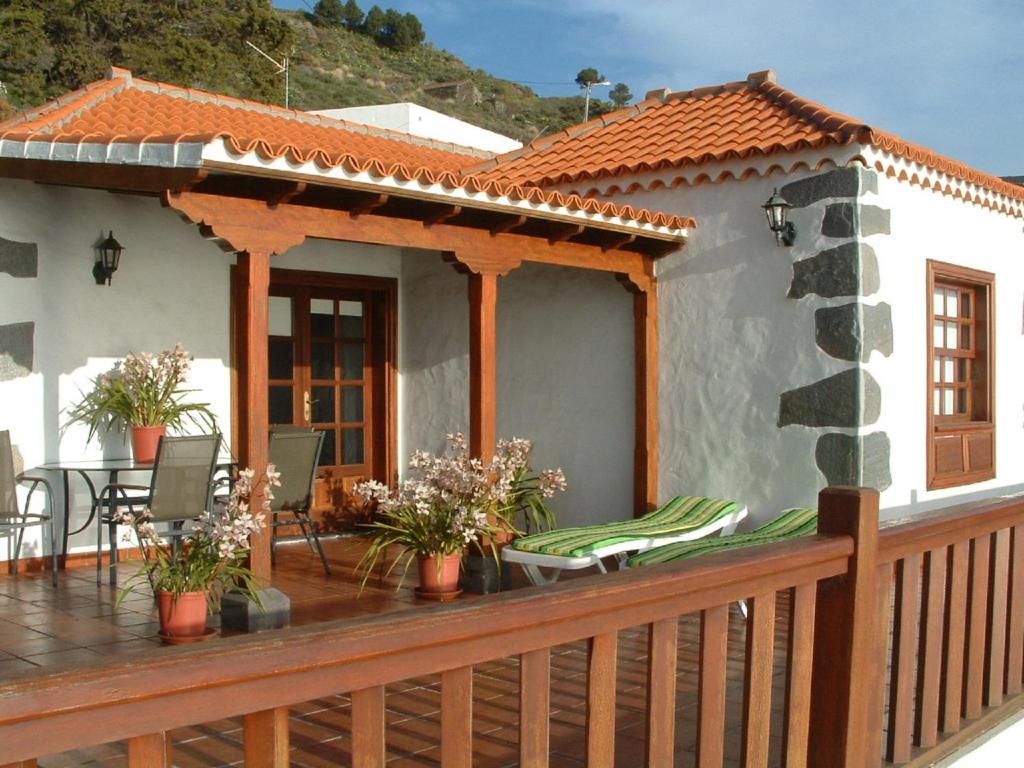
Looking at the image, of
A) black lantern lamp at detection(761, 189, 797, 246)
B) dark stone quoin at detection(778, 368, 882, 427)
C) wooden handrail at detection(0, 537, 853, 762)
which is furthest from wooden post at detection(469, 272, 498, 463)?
wooden handrail at detection(0, 537, 853, 762)

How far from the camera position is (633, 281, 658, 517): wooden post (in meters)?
7.22

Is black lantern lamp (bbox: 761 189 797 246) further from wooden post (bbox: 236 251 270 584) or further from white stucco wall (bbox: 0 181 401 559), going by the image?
white stucco wall (bbox: 0 181 401 559)

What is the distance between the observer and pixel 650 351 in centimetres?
722

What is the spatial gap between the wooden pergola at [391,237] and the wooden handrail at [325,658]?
3.21 m

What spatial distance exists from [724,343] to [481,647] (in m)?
5.45

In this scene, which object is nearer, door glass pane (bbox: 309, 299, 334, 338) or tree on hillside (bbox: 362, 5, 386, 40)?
door glass pane (bbox: 309, 299, 334, 338)

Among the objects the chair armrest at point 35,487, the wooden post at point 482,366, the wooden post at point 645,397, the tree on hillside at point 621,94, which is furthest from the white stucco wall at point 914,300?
the tree on hillside at point 621,94

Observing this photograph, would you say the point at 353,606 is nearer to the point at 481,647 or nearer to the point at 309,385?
the point at 309,385

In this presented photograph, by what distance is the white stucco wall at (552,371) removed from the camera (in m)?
7.53

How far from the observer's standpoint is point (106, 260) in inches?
266

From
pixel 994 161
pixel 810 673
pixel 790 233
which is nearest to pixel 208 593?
pixel 810 673

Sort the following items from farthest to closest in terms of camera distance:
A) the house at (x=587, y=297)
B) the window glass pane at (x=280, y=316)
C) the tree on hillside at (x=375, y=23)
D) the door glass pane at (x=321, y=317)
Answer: the tree on hillside at (x=375, y=23)
the door glass pane at (x=321, y=317)
the window glass pane at (x=280, y=316)
the house at (x=587, y=297)

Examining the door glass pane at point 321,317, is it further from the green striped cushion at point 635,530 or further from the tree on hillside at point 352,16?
the tree on hillside at point 352,16

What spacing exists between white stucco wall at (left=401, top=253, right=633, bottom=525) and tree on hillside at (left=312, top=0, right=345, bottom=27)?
1503 inches
